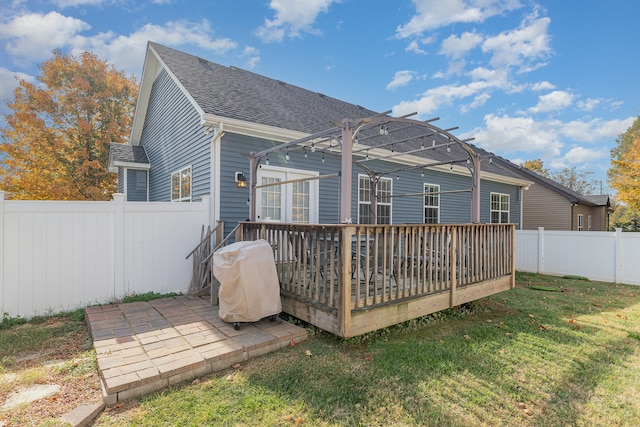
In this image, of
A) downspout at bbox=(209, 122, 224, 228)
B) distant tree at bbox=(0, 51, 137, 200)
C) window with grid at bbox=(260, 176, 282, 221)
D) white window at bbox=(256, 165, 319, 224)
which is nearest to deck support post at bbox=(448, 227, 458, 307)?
white window at bbox=(256, 165, 319, 224)

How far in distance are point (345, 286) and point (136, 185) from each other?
29.6ft

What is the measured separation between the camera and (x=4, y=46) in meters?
13.2

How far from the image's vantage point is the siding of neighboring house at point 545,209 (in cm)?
1623

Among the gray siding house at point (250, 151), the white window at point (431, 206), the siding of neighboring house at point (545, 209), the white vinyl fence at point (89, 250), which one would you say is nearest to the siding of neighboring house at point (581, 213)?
the siding of neighboring house at point (545, 209)

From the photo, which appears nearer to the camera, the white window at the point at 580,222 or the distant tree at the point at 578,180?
the white window at the point at 580,222

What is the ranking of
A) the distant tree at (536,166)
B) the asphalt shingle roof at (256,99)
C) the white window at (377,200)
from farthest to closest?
1. the distant tree at (536,166)
2. the white window at (377,200)
3. the asphalt shingle roof at (256,99)

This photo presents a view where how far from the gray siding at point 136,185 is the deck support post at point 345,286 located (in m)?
8.76

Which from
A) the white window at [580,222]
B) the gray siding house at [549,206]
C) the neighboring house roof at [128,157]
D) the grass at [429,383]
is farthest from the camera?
the white window at [580,222]

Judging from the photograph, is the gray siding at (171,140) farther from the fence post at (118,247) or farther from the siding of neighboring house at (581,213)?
the siding of neighboring house at (581,213)

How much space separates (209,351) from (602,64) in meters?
17.1

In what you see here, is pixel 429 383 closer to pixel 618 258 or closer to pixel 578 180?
pixel 618 258

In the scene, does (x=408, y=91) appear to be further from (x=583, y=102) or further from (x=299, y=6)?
(x=583, y=102)

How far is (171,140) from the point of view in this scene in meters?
7.92

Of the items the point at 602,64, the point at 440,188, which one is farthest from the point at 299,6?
the point at 602,64
